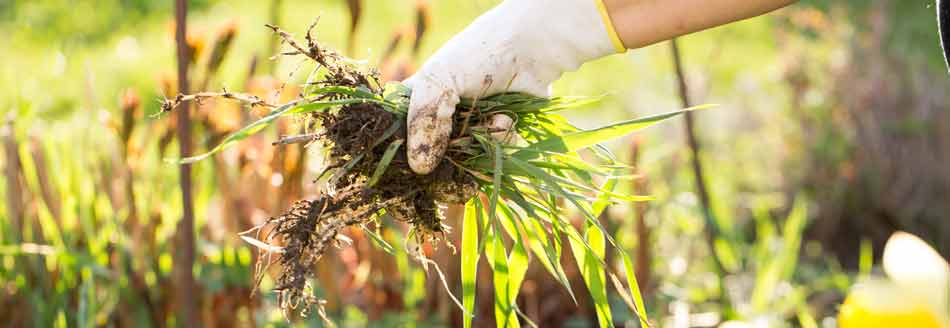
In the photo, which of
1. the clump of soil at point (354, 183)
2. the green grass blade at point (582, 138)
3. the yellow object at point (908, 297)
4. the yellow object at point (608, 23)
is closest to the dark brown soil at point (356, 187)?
the clump of soil at point (354, 183)

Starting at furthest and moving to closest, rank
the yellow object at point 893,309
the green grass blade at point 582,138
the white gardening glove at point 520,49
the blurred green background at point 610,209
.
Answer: the blurred green background at point 610,209 < the white gardening glove at point 520,49 < the green grass blade at point 582,138 < the yellow object at point 893,309

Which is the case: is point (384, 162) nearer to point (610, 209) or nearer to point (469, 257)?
point (469, 257)

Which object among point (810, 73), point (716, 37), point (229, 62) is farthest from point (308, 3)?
point (810, 73)

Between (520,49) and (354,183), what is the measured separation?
306 millimetres

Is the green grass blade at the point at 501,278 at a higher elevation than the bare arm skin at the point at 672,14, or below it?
below

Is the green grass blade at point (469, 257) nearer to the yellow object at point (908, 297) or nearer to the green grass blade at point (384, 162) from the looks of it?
the green grass blade at point (384, 162)

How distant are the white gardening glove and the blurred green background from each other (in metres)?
0.12

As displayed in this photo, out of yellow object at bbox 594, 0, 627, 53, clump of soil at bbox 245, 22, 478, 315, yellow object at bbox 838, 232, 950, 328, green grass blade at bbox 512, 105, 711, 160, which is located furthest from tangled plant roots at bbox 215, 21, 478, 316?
yellow object at bbox 838, 232, 950, 328

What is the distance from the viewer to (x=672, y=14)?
4.65 feet

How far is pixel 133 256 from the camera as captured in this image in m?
2.03

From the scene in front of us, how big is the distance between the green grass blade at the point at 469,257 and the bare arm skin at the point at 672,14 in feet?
1.09

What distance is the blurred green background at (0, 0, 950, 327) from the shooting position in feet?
6.44

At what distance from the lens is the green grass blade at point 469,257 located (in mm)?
1363

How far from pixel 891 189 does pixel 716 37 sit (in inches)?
89.9
